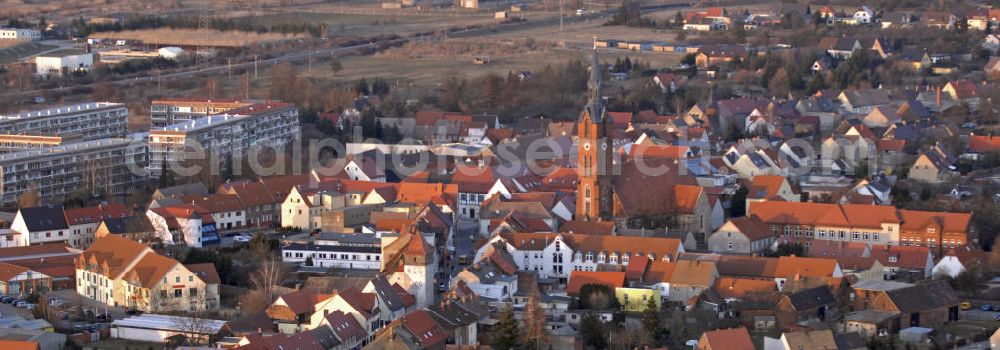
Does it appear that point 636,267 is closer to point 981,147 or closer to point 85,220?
point 85,220

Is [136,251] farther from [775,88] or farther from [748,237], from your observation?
[775,88]

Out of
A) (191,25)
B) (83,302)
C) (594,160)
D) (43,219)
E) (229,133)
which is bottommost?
(83,302)

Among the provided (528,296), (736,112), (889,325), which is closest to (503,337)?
(528,296)

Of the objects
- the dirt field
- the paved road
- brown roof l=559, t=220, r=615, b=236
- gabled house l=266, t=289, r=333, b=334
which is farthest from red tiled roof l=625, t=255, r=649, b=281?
the dirt field

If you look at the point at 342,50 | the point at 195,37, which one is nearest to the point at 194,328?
the point at 342,50

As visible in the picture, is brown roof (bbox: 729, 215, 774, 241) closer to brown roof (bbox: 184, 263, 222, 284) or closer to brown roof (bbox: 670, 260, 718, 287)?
brown roof (bbox: 670, 260, 718, 287)
